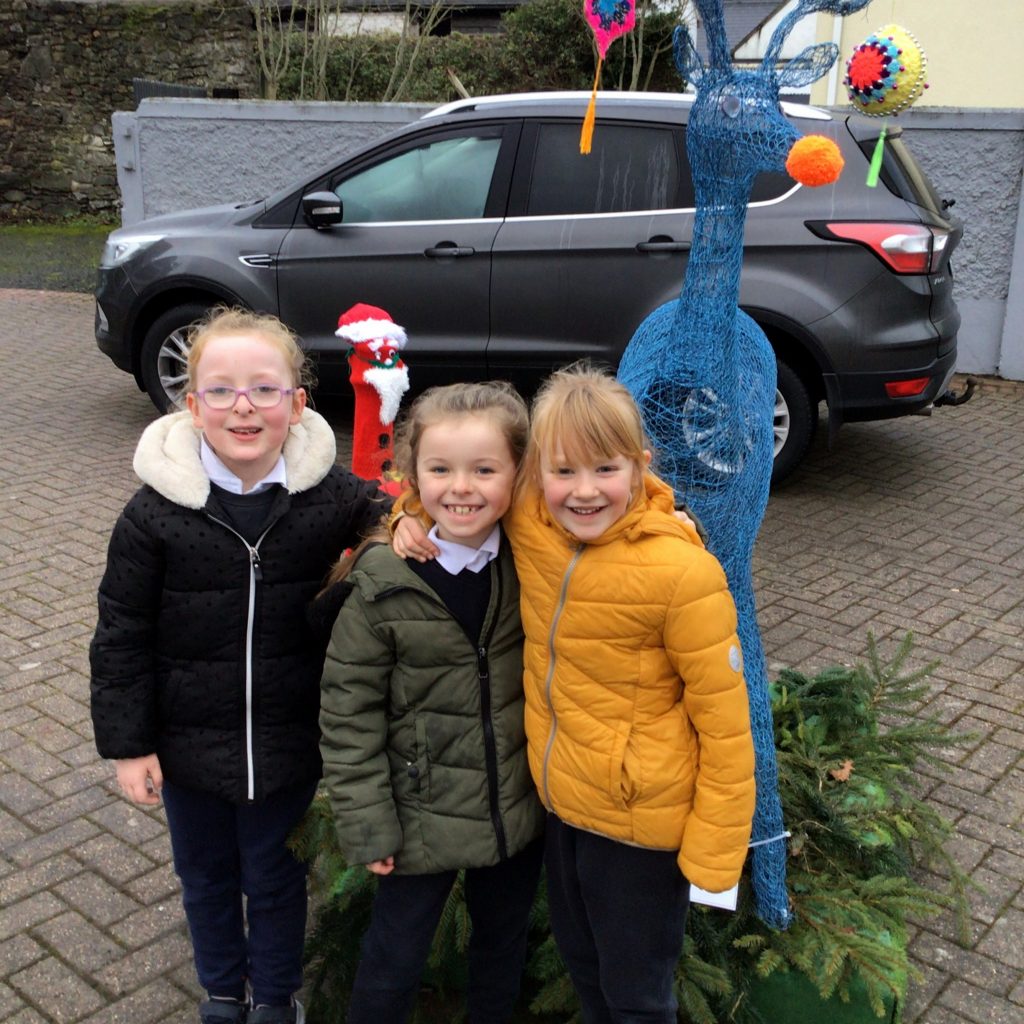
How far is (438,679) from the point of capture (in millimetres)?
2043

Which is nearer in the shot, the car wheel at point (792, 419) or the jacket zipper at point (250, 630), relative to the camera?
the jacket zipper at point (250, 630)

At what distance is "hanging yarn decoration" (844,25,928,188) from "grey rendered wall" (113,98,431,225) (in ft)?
24.9

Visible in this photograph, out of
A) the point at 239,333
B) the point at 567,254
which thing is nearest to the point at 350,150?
the point at 567,254

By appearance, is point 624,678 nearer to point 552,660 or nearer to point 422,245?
point 552,660

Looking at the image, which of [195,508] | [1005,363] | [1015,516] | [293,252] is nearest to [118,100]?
[293,252]

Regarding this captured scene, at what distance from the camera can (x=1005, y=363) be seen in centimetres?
866

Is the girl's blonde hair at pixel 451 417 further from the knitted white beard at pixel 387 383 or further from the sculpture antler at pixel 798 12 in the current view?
the sculpture antler at pixel 798 12

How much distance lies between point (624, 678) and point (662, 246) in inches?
169

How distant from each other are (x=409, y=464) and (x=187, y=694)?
2.08 ft

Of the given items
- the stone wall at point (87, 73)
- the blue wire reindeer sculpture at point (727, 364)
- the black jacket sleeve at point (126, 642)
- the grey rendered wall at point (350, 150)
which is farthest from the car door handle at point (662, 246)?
the stone wall at point (87, 73)

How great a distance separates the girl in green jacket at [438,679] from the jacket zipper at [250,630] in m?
0.17

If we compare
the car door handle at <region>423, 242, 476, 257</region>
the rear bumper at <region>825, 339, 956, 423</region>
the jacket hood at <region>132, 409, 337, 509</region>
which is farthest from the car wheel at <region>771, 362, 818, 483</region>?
the jacket hood at <region>132, 409, 337, 509</region>

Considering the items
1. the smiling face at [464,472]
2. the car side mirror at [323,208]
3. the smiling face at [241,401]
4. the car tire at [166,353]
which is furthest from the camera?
the car tire at [166,353]

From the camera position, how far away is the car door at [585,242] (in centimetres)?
593
